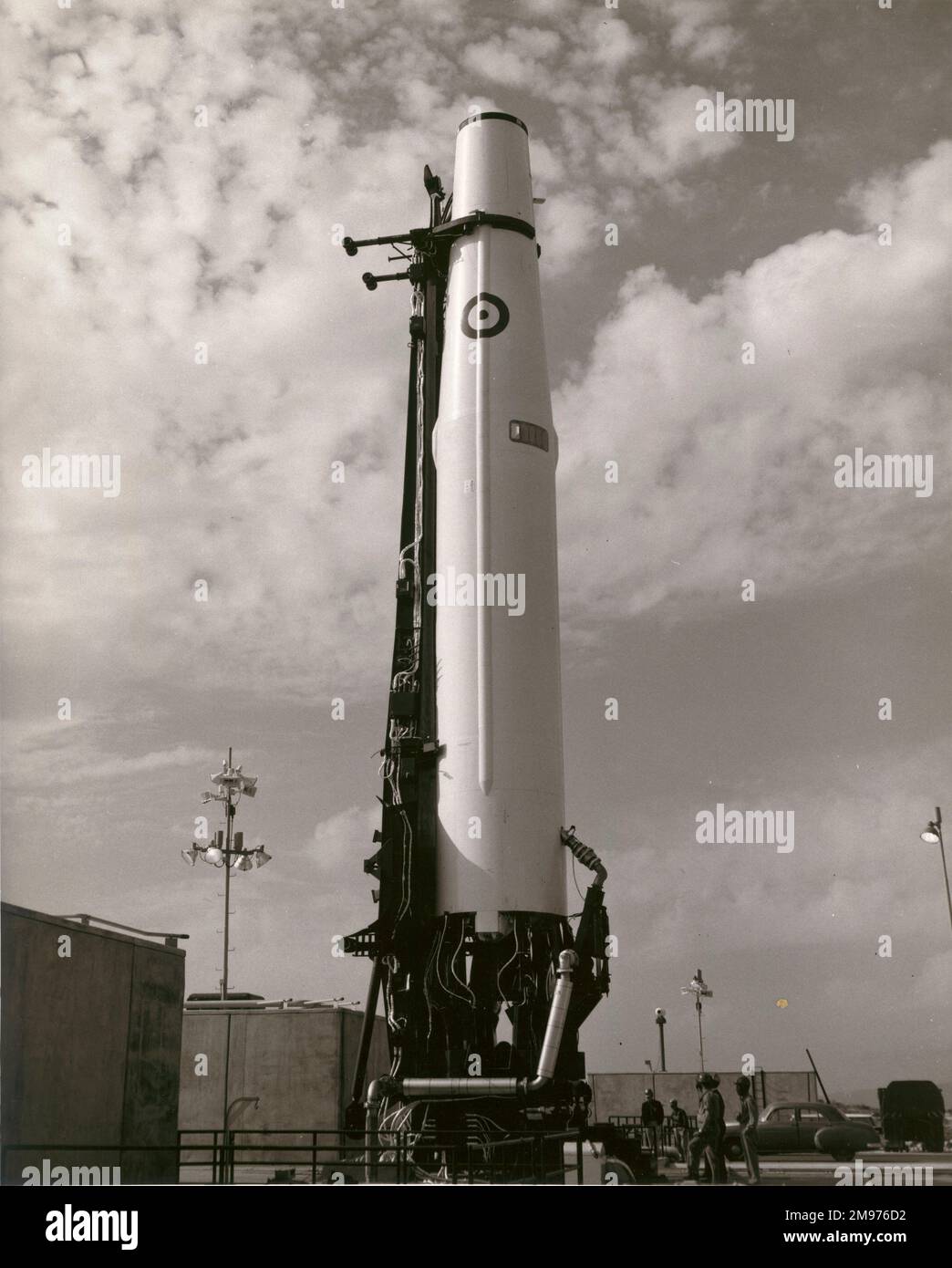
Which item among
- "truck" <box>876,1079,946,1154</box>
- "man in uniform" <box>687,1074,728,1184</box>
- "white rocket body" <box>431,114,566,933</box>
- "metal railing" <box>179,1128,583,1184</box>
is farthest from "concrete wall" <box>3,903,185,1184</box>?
"truck" <box>876,1079,946,1154</box>

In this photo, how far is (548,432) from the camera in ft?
53.9

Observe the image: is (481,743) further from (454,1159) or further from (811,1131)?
(811,1131)

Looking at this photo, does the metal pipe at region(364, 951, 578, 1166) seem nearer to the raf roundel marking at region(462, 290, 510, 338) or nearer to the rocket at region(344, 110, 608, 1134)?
the rocket at region(344, 110, 608, 1134)

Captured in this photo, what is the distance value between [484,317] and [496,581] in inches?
146

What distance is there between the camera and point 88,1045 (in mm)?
13594

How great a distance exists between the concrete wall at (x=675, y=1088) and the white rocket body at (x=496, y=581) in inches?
661

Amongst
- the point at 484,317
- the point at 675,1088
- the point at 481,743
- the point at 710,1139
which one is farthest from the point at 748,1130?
the point at 675,1088

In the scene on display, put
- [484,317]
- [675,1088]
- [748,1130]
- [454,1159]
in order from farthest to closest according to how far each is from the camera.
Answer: [675,1088] < [484,317] < [454,1159] < [748,1130]

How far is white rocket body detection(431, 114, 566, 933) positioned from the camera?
14625mm

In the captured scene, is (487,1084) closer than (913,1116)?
Yes

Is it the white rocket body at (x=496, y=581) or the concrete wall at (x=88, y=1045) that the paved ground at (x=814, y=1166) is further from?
the concrete wall at (x=88, y=1045)
